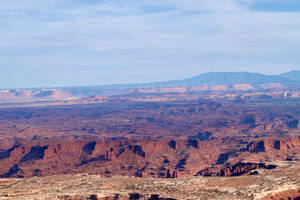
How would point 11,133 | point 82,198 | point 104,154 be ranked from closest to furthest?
point 82,198, point 104,154, point 11,133

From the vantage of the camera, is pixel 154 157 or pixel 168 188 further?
pixel 154 157

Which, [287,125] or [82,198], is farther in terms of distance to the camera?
[287,125]

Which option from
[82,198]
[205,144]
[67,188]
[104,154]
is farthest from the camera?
[205,144]

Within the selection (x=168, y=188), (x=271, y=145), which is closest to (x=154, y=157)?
(x=271, y=145)

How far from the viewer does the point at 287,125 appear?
144m

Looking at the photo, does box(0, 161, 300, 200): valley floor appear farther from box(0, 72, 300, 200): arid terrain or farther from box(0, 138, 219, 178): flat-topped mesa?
box(0, 138, 219, 178): flat-topped mesa

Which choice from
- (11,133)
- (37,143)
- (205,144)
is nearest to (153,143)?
(205,144)

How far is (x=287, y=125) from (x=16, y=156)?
89.0 m

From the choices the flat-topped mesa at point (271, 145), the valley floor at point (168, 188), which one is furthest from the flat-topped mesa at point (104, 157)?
the valley floor at point (168, 188)

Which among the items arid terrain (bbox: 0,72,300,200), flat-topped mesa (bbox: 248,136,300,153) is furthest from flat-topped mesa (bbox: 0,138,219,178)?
flat-topped mesa (bbox: 248,136,300,153)

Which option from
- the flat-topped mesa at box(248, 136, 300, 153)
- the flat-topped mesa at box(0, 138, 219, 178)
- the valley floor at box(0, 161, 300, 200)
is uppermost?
the valley floor at box(0, 161, 300, 200)

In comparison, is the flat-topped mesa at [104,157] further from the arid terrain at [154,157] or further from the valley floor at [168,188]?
the valley floor at [168,188]

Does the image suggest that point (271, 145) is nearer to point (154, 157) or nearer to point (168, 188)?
point (154, 157)

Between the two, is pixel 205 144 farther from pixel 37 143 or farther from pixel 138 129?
pixel 138 129
